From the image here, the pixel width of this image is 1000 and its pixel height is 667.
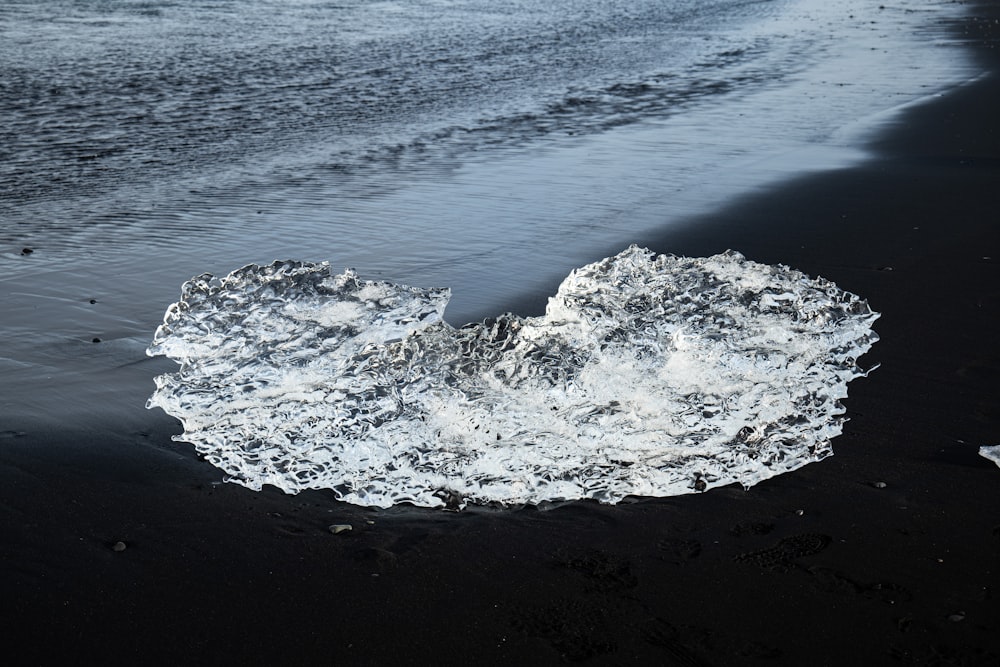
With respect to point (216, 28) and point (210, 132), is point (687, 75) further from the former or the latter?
point (216, 28)

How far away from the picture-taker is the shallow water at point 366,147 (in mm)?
5273

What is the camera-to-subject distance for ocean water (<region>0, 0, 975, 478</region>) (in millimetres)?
5203

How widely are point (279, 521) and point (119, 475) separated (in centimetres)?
68

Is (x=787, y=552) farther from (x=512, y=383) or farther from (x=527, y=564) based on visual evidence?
(x=512, y=383)

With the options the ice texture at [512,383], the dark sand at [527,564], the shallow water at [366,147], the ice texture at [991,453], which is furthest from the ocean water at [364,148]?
the ice texture at [991,453]

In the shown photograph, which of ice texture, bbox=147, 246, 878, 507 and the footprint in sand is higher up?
ice texture, bbox=147, 246, 878, 507

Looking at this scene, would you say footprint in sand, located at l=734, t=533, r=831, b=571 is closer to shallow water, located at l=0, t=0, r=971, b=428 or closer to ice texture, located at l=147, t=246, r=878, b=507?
ice texture, located at l=147, t=246, r=878, b=507

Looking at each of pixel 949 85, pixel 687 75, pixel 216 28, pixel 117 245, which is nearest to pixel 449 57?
pixel 687 75

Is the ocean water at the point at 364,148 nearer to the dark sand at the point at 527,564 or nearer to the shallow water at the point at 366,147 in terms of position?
the shallow water at the point at 366,147

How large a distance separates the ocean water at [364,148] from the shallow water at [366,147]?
0.03 metres

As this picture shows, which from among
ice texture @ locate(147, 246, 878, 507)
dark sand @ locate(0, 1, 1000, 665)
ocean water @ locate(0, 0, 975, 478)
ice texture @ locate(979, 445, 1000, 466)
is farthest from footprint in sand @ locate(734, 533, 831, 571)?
ocean water @ locate(0, 0, 975, 478)

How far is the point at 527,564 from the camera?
288 centimetres

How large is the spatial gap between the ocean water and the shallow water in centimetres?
3

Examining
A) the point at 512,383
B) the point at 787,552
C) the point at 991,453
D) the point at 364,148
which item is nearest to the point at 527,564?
the point at 787,552
